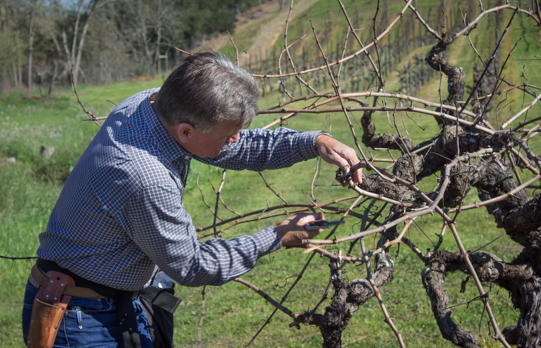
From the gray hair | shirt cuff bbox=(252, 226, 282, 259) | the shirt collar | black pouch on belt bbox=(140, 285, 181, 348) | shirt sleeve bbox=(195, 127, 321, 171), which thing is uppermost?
the gray hair

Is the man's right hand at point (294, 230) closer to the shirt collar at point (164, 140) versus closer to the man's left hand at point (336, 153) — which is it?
the man's left hand at point (336, 153)

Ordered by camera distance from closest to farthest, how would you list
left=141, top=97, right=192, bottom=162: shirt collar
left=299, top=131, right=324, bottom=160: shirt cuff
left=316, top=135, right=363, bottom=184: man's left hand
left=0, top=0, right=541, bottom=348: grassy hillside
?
left=141, top=97, right=192, bottom=162: shirt collar, left=316, top=135, right=363, bottom=184: man's left hand, left=299, top=131, right=324, bottom=160: shirt cuff, left=0, top=0, right=541, bottom=348: grassy hillside

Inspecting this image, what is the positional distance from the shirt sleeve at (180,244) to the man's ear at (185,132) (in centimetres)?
17

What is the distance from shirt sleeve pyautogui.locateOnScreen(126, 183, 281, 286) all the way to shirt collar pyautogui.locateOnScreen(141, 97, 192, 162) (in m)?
0.14

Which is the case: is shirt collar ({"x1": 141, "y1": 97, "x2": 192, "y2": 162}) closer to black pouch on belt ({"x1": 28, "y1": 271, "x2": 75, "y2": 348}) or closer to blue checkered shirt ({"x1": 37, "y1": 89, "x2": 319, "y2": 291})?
blue checkered shirt ({"x1": 37, "y1": 89, "x2": 319, "y2": 291})

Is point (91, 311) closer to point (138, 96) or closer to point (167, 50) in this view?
point (138, 96)

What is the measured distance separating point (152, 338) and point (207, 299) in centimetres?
274

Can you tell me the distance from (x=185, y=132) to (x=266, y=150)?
59 centimetres

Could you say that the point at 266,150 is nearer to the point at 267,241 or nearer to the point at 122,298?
the point at 267,241

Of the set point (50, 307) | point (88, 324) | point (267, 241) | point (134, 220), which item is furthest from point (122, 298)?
point (267, 241)

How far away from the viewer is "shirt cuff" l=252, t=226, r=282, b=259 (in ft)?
6.04

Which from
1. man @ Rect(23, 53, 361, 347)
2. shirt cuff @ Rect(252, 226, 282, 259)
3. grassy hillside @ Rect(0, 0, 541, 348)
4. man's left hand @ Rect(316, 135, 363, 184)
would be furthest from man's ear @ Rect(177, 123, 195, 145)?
grassy hillside @ Rect(0, 0, 541, 348)

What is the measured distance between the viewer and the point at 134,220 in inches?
66.4

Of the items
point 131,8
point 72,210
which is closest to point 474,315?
point 72,210
